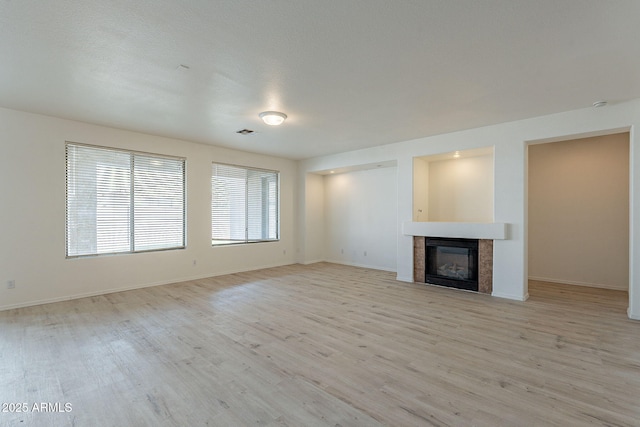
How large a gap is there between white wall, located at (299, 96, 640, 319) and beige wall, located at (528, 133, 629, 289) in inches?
63.7

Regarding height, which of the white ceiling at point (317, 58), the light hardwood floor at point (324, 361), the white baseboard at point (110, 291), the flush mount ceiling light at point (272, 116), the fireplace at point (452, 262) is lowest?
the light hardwood floor at point (324, 361)

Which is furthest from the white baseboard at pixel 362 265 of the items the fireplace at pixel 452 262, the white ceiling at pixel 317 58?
the white ceiling at pixel 317 58

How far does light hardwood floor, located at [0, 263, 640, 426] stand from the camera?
1951 mm

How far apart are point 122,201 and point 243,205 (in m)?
2.40

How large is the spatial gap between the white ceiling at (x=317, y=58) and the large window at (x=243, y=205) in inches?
87.2

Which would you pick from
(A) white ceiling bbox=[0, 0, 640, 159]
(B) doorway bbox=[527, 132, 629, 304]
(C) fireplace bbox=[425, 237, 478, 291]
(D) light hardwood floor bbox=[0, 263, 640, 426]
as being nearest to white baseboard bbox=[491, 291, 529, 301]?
(D) light hardwood floor bbox=[0, 263, 640, 426]

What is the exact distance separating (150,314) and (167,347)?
3.90 feet

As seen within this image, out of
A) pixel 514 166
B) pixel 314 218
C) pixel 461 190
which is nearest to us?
pixel 514 166

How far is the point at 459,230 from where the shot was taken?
5062 mm

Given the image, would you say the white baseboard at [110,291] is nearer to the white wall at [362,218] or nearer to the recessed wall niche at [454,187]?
the white wall at [362,218]

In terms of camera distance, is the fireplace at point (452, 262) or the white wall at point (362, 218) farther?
the white wall at point (362, 218)

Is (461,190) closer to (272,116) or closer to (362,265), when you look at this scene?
(362,265)

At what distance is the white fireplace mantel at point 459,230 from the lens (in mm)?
4672

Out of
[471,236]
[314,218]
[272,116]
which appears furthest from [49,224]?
[471,236]
